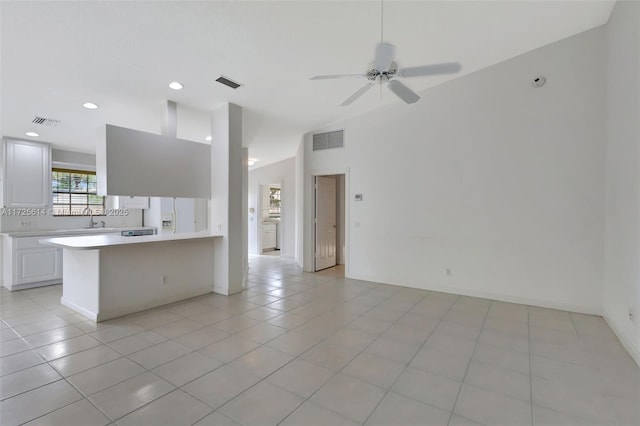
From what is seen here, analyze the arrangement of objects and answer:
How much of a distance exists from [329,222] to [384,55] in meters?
4.71

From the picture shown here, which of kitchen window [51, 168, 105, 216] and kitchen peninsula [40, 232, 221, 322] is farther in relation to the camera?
kitchen window [51, 168, 105, 216]

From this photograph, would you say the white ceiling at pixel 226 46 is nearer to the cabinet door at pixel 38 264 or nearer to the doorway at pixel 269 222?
the cabinet door at pixel 38 264

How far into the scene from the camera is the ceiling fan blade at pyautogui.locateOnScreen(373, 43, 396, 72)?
2249 mm

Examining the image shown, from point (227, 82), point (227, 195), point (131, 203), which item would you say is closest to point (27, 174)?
point (131, 203)

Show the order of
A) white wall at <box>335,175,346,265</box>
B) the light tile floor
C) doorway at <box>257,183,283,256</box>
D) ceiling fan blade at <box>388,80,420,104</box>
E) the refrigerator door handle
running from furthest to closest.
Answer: doorway at <box>257,183,283,256</box>
white wall at <box>335,175,346,265</box>
the refrigerator door handle
ceiling fan blade at <box>388,80,420,104</box>
the light tile floor

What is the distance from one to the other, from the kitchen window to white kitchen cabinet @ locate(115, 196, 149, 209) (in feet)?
1.26

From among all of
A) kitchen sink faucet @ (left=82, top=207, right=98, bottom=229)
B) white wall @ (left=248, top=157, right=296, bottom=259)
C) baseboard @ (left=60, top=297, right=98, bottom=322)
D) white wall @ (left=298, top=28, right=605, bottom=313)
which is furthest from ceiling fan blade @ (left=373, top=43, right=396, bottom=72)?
kitchen sink faucet @ (left=82, top=207, right=98, bottom=229)

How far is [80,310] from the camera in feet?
12.4

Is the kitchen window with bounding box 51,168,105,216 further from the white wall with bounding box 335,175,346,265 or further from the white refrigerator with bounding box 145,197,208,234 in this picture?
the white wall with bounding box 335,175,346,265

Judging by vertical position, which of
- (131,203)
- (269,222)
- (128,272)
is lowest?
(128,272)

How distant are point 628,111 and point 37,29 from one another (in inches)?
218

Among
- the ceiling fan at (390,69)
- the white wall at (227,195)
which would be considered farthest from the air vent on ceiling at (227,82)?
the ceiling fan at (390,69)

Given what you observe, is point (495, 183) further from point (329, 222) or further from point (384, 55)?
point (329, 222)

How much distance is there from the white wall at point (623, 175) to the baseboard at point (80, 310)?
544cm
